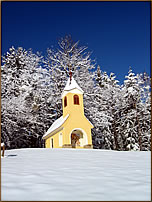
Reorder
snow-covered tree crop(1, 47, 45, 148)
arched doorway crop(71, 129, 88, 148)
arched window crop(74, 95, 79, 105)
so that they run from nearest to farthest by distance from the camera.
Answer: arched doorway crop(71, 129, 88, 148) < arched window crop(74, 95, 79, 105) < snow-covered tree crop(1, 47, 45, 148)

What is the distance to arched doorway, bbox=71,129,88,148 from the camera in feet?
67.3

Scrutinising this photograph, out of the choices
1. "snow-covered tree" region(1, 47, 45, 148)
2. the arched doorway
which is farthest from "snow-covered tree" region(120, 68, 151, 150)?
"snow-covered tree" region(1, 47, 45, 148)

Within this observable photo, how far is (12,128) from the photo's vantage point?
2219 cm

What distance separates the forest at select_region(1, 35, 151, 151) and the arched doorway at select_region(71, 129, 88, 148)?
399 centimetres

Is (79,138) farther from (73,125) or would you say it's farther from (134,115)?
(134,115)

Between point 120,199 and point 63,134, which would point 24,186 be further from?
point 63,134

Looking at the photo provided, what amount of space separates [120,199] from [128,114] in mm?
24257

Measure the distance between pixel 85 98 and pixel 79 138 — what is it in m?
6.12

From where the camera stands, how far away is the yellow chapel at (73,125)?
768 inches

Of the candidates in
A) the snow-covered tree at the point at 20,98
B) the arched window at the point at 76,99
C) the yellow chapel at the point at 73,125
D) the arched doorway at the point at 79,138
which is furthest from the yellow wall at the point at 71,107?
the snow-covered tree at the point at 20,98

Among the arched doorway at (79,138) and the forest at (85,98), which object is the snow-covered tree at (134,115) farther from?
the arched doorway at (79,138)

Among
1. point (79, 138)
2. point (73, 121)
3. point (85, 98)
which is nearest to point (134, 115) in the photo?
point (85, 98)

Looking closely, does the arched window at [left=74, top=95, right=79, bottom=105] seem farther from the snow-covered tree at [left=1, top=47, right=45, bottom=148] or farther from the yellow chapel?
the snow-covered tree at [left=1, top=47, right=45, bottom=148]

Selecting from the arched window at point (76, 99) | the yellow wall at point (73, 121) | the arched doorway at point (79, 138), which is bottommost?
the arched doorway at point (79, 138)
